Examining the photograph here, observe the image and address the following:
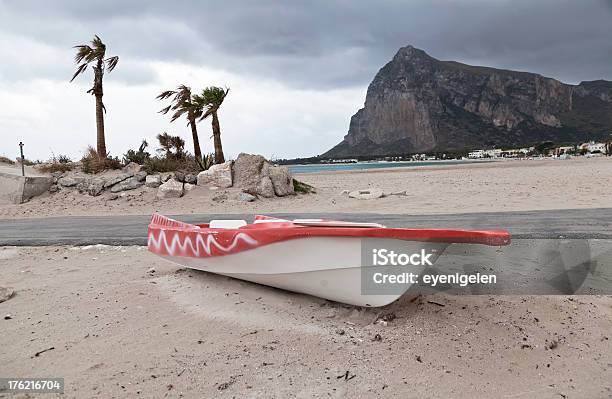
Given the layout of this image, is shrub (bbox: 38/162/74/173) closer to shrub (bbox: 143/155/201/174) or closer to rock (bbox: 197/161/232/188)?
shrub (bbox: 143/155/201/174)

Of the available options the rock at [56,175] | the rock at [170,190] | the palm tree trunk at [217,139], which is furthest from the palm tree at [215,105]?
the rock at [56,175]

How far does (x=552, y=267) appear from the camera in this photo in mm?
5879

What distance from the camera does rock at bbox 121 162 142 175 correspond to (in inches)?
745

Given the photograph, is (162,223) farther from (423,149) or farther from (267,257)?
(423,149)

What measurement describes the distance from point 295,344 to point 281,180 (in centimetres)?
1336

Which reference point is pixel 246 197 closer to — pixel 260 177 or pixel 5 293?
pixel 260 177

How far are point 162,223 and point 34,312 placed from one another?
2.32 m

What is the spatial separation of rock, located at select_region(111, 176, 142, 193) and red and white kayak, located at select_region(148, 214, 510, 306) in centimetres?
1261

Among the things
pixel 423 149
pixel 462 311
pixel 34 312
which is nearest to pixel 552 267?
pixel 462 311

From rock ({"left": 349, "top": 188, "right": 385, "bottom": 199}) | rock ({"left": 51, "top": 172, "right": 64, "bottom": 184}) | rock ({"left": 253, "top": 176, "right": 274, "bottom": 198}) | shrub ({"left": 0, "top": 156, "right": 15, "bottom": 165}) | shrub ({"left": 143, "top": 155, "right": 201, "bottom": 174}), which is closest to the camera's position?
rock ({"left": 349, "top": 188, "right": 385, "bottom": 199})

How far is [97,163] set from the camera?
1930 centimetres

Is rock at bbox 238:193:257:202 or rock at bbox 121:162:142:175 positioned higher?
rock at bbox 121:162:142:175

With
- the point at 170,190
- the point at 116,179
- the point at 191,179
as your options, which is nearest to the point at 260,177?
the point at 191,179

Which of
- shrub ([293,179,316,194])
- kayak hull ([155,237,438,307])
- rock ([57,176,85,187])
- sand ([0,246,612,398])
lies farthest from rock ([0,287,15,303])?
rock ([57,176,85,187])
